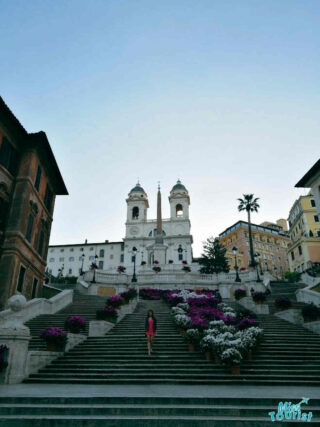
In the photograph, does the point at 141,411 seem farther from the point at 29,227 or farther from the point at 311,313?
the point at 29,227

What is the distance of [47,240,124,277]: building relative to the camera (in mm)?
84250

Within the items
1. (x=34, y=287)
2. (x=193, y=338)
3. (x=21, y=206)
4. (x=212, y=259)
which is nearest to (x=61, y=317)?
(x=34, y=287)

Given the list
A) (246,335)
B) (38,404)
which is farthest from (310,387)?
(38,404)

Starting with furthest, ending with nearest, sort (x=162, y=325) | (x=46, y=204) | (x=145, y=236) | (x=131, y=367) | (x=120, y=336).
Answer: (x=145, y=236)
(x=46, y=204)
(x=162, y=325)
(x=120, y=336)
(x=131, y=367)

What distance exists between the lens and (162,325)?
16234 millimetres

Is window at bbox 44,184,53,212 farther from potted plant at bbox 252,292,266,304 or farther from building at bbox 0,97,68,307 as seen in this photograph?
potted plant at bbox 252,292,266,304

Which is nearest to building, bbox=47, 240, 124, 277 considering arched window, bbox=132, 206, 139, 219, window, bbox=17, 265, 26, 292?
arched window, bbox=132, 206, 139, 219

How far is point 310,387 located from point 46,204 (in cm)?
2541

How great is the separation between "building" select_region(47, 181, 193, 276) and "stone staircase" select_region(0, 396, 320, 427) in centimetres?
6837

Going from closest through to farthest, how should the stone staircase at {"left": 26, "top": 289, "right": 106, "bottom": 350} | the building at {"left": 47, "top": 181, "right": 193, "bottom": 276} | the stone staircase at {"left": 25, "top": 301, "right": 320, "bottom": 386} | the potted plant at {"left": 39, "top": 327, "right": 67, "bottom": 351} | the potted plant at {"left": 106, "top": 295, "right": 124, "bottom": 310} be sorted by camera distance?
1. the stone staircase at {"left": 25, "top": 301, "right": 320, "bottom": 386}
2. the potted plant at {"left": 39, "top": 327, "right": 67, "bottom": 351}
3. the stone staircase at {"left": 26, "top": 289, "right": 106, "bottom": 350}
4. the potted plant at {"left": 106, "top": 295, "right": 124, "bottom": 310}
5. the building at {"left": 47, "top": 181, "right": 193, "bottom": 276}

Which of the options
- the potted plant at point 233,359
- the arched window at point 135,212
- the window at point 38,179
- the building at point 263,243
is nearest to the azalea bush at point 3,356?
the potted plant at point 233,359

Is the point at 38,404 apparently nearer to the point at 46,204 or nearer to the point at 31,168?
the point at 31,168

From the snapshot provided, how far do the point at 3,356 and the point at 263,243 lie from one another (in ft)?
297

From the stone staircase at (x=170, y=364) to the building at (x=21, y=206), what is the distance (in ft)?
32.9
